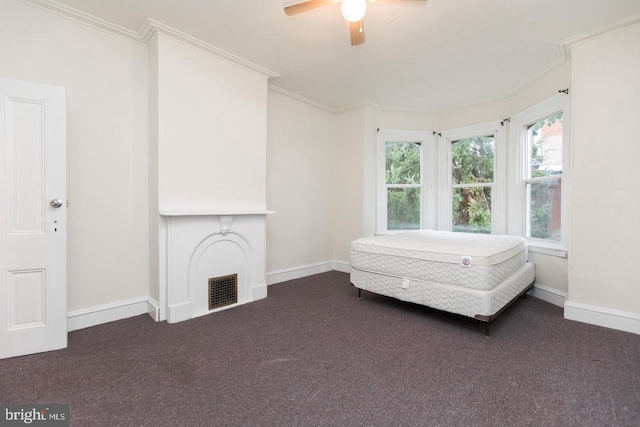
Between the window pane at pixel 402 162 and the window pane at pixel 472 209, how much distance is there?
69 centimetres

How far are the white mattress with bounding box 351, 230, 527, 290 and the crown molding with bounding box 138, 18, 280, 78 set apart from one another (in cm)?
227

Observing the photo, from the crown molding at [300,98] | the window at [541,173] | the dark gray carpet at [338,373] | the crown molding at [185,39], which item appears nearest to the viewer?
the dark gray carpet at [338,373]

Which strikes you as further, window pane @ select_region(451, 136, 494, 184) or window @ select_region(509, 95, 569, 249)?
window pane @ select_region(451, 136, 494, 184)

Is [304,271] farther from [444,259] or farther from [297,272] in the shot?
[444,259]

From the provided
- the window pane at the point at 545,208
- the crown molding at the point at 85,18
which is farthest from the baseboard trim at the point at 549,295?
the crown molding at the point at 85,18

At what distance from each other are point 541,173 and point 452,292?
2175mm

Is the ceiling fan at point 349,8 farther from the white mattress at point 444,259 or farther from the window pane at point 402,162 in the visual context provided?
the window pane at point 402,162

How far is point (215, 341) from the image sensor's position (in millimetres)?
2211

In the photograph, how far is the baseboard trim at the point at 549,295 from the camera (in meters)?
3.00

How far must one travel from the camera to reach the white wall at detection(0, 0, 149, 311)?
2.22 metres

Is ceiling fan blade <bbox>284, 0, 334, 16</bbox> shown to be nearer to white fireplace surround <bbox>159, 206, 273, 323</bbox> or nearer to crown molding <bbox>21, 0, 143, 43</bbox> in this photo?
crown molding <bbox>21, 0, 143, 43</bbox>

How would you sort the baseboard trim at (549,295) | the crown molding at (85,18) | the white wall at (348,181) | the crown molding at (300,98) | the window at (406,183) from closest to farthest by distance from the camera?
the crown molding at (85,18)
the baseboard trim at (549,295)
the crown molding at (300,98)
the white wall at (348,181)
the window at (406,183)

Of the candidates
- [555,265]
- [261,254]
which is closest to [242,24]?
[261,254]

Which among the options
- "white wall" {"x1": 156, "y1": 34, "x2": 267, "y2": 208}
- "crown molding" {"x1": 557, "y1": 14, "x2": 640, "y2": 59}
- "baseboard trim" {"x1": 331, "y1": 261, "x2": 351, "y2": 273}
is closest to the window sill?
"crown molding" {"x1": 557, "y1": 14, "x2": 640, "y2": 59}
